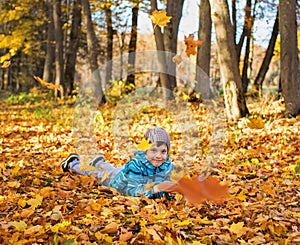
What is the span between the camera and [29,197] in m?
4.34

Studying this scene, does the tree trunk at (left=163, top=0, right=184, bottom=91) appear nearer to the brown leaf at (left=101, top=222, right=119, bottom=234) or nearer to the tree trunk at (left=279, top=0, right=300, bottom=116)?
the tree trunk at (left=279, top=0, right=300, bottom=116)

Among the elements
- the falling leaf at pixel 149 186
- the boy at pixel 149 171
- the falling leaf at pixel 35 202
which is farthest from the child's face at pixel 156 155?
the falling leaf at pixel 35 202

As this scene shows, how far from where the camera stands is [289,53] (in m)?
8.27

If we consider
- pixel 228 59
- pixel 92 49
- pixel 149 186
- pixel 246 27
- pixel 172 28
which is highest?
pixel 246 27

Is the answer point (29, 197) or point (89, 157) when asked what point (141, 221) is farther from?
point (89, 157)

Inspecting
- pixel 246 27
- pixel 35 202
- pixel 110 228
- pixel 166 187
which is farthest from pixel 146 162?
pixel 246 27

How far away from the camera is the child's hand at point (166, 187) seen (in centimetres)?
415

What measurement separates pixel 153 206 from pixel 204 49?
8.53m

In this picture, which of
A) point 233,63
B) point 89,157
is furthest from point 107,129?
point 89,157

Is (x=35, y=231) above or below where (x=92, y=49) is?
below

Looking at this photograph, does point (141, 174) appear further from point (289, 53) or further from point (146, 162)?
point (289, 53)

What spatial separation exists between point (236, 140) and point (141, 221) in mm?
4649

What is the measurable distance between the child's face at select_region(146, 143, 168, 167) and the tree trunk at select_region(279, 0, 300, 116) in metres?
4.67

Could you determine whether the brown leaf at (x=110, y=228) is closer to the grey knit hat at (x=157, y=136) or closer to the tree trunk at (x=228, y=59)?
the grey knit hat at (x=157, y=136)
